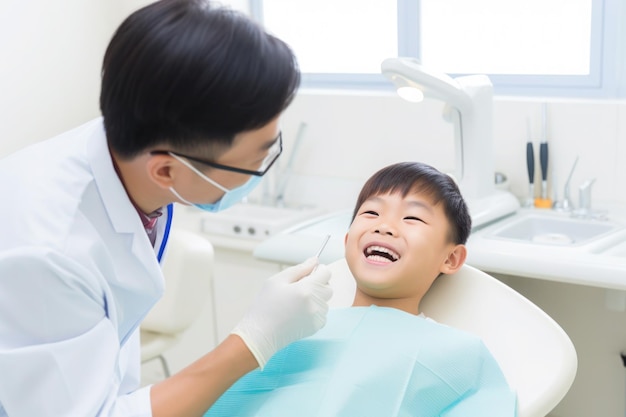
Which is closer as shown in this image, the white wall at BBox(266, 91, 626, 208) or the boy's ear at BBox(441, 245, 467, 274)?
the boy's ear at BBox(441, 245, 467, 274)

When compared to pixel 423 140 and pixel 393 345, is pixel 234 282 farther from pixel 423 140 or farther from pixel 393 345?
pixel 393 345

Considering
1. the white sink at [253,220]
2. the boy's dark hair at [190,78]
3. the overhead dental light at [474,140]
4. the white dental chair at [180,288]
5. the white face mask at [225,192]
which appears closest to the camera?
the boy's dark hair at [190,78]

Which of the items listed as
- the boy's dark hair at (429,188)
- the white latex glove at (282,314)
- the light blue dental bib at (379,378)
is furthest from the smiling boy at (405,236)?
the white latex glove at (282,314)

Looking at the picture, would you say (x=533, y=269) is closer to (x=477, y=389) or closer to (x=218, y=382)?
(x=477, y=389)

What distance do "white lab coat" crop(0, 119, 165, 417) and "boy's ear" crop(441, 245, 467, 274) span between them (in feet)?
2.11

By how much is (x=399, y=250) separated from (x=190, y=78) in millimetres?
664

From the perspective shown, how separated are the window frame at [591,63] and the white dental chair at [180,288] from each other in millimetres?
1020

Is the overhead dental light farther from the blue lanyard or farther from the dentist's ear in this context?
the dentist's ear

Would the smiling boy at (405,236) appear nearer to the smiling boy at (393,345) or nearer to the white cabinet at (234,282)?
the smiling boy at (393,345)

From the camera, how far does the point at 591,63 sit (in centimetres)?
251

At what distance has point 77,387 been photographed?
1126 millimetres

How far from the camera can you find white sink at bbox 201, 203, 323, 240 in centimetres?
275

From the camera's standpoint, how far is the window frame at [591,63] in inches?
95.4

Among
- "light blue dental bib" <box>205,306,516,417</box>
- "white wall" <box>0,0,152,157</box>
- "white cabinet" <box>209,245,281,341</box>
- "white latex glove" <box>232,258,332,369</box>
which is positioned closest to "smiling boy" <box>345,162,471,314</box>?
"light blue dental bib" <box>205,306,516,417</box>
